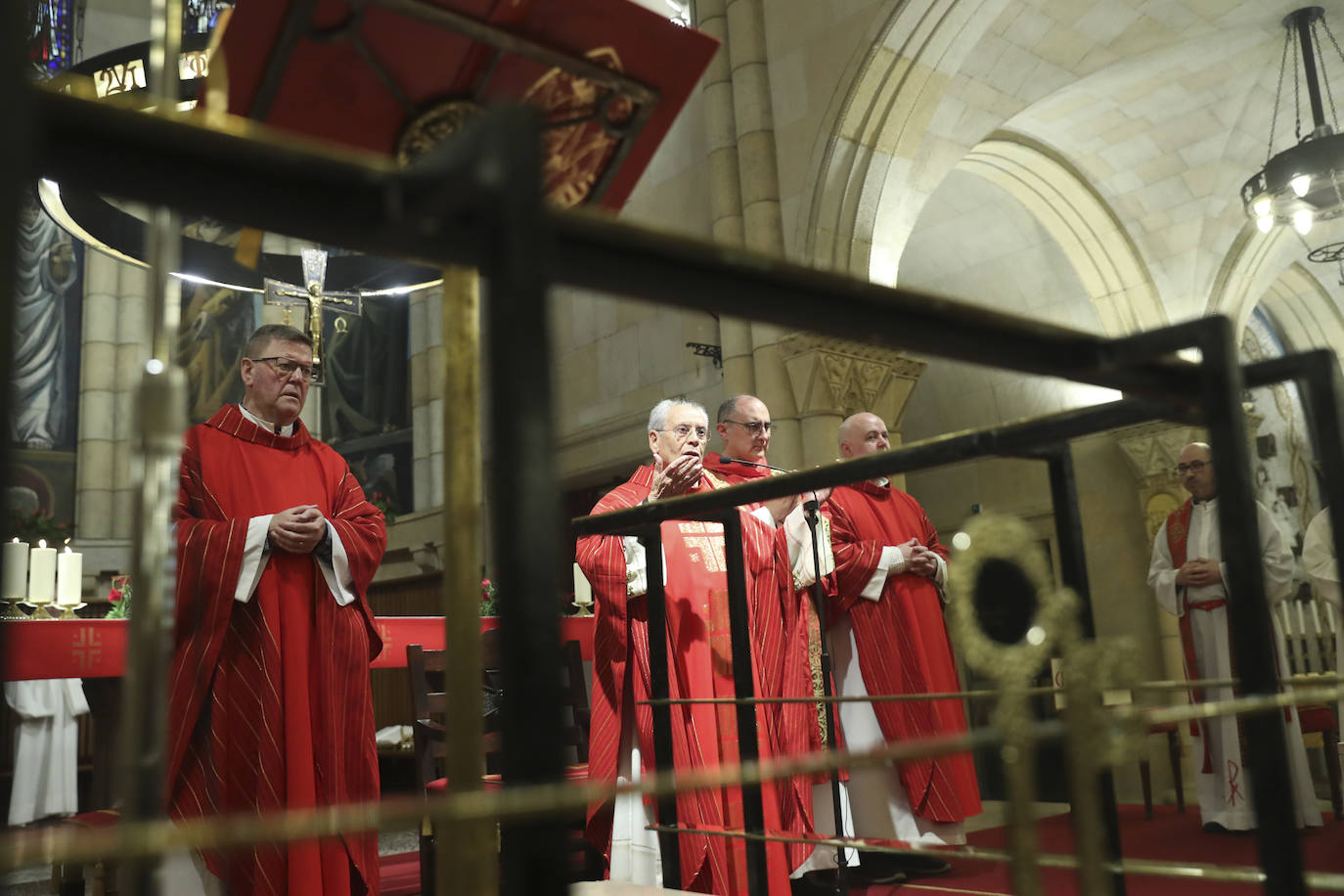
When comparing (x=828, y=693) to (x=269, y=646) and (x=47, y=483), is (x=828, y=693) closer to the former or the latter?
(x=269, y=646)

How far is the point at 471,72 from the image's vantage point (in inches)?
50.0

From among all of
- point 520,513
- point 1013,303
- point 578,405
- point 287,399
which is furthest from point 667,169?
point 520,513

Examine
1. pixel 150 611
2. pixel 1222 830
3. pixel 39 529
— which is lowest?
pixel 1222 830

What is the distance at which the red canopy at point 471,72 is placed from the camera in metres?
1.21

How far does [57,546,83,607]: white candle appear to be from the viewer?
16.4 ft

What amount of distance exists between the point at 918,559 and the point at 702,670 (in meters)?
1.25

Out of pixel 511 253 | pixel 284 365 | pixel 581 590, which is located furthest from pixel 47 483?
pixel 511 253

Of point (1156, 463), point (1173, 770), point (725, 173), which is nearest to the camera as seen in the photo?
point (1173, 770)

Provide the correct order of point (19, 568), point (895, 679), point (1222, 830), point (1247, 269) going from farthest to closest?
point (1247, 269) < point (1222, 830) < point (19, 568) < point (895, 679)

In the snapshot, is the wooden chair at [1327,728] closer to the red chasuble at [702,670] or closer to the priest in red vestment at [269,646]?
the red chasuble at [702,670]

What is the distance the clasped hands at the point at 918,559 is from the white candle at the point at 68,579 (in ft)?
12.0

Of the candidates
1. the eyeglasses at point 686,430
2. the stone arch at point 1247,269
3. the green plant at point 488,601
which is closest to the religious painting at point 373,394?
the green plant at point 488,601

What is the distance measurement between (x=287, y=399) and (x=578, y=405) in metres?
6.59

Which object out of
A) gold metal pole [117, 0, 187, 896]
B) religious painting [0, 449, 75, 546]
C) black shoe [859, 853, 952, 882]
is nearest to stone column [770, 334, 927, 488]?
black shoe [859, 853, 952, 882]
